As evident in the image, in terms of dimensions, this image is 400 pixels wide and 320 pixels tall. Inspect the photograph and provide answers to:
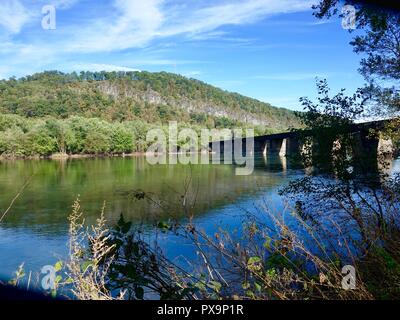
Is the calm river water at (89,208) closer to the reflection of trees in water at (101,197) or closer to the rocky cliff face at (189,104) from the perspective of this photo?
the reflection of trees in water at (101,197)

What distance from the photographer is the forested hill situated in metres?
73.5

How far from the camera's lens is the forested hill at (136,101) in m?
73.5

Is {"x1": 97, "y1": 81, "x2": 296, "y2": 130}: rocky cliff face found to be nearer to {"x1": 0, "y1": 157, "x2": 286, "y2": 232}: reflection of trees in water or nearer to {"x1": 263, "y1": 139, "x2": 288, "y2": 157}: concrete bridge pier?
{"x1": 263, "y1": 139, "x2": 288, "y2": 157}: concrete bridge pier

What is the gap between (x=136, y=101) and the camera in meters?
114

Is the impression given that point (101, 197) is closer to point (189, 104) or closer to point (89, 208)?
point (89, 208)

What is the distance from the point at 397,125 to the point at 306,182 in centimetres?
188

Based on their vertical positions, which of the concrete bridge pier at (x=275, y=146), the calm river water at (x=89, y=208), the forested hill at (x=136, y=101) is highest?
the forested hill at (x=136, y=101)

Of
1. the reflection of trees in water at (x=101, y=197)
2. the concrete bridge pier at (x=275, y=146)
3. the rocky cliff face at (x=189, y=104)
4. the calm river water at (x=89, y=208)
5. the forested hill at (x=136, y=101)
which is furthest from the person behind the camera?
the rocky cliff face at (x=189, y=104)

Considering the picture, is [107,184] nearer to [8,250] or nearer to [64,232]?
[64,232]


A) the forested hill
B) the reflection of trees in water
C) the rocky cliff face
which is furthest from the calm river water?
the rocky cliff face

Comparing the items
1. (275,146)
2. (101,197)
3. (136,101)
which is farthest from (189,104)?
(101,197)

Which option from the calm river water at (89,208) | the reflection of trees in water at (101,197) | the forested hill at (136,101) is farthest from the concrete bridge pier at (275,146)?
the calm river water at (89,208)

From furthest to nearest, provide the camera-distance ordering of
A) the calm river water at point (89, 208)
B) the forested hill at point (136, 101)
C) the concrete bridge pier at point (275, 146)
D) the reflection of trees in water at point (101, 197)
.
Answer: the forested hill at point (136, 101) → the concrete bridge pier at point (275, 146) → the reflection of trees in water at point (101, 197) → the calm river water at point (89, 208)
